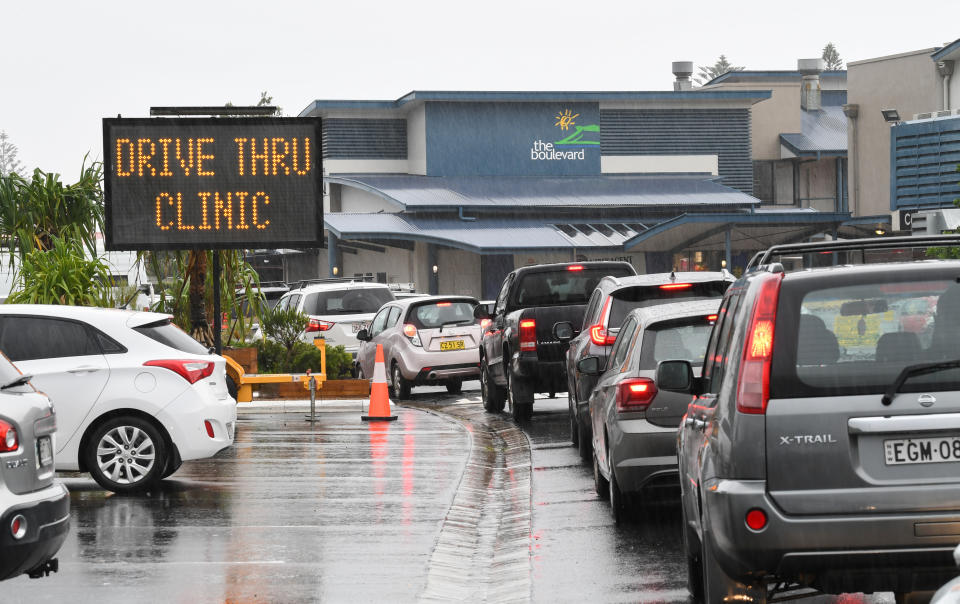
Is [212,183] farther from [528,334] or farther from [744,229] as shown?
[744,229]

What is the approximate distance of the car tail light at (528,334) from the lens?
1834 cm

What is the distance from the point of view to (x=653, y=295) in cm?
1391

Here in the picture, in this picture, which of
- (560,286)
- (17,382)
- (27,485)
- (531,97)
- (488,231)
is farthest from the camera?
(531,97)

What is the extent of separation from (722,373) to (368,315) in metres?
21.7

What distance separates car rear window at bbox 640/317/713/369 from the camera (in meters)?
10.4

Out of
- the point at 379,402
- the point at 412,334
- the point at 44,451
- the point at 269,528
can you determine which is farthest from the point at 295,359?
the point at 44,451

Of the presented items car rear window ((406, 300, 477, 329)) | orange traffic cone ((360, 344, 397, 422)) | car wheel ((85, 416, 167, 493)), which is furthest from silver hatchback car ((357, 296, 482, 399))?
car wheel ((85, 416, 167, 493))

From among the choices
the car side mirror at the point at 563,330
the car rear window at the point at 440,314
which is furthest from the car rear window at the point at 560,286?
the car rear window at the point at 440,314

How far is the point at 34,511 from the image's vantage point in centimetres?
694

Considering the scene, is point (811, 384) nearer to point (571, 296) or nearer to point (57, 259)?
point (571, 296)

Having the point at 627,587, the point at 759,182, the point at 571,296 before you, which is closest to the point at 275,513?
the point at 627,587

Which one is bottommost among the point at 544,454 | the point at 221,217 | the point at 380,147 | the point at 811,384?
the point at 544,454

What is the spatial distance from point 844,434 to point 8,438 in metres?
3.85

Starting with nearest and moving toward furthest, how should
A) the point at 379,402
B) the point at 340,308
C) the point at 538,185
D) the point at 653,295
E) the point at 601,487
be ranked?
the point at 601,487
the point at 653,295
the point at 379,402
the point at 340,308
the point at 538,185
